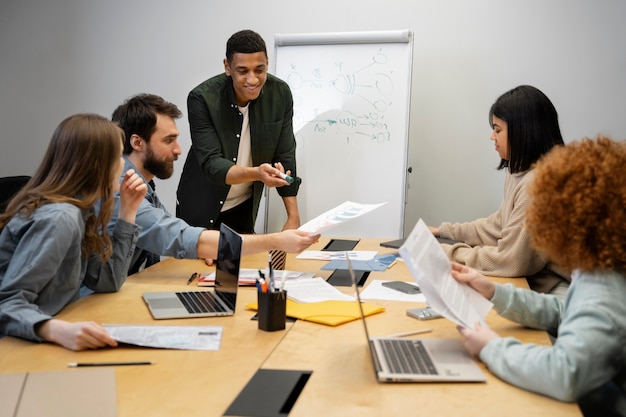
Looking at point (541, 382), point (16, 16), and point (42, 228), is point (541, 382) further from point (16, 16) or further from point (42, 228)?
point (16, 16)

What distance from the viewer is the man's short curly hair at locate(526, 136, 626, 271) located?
128 cm

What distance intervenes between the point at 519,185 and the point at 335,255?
2.48ft

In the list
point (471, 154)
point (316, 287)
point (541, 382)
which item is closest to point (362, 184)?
point (471, 154)

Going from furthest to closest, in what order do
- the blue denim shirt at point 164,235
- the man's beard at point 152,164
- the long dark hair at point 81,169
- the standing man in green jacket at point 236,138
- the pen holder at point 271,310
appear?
the standing man in green jacket at point 236,138 → the man's beard at point 152,164 → the blue denim shirt at point 164,235 → the long dark hair at point 81,169 → the pen holder at point 271,310

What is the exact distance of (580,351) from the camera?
3.93 ft

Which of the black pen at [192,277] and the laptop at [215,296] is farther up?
the laptop at [215,296]

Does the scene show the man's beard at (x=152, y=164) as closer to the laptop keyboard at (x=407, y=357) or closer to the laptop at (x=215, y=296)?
the laptop at (x=215, y=296)

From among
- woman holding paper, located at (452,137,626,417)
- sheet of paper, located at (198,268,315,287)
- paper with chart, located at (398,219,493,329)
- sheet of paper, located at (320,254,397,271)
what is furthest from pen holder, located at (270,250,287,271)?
woman holding paper, located at (452,137,626,417)

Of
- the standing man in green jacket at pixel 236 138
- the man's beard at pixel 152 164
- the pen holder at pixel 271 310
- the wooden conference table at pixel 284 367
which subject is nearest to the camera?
the wooden conference table at pixel 284 367

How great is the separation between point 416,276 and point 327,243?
160 cm

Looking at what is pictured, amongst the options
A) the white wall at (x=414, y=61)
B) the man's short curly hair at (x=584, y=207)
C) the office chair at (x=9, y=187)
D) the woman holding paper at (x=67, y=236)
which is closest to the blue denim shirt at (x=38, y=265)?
the woman holding paper at (x=67, y=236)

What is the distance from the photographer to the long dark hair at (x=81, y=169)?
1773mm

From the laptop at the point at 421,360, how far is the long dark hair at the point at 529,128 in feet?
3.87

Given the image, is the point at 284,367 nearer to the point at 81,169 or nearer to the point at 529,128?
the point at 81,169
